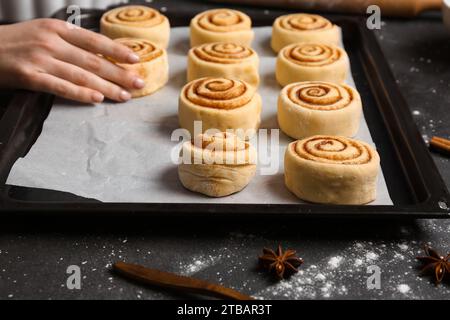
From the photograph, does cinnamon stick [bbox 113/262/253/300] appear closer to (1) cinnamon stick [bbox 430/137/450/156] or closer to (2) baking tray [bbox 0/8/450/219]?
(2) baking tray [bbox 0/8/450/219]

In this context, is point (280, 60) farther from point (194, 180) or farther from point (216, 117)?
point (194, 180)

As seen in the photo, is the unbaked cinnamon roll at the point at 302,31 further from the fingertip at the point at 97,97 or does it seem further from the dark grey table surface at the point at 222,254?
the dark grey table surface at the point at 222,254

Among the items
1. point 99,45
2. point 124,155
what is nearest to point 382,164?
point 124,155

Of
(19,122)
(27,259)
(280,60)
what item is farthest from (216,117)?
(27,259)

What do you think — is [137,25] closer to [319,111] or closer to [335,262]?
[319,111]

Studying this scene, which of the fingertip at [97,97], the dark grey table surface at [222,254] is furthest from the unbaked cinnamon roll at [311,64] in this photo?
the dark grey table surface at [222,254]
